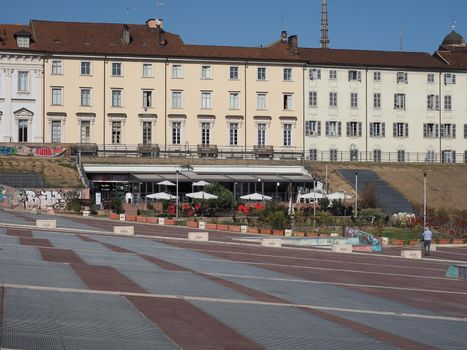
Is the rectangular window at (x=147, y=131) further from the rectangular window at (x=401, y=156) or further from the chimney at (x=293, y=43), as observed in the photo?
the rectangular window at (x=401, y=156)

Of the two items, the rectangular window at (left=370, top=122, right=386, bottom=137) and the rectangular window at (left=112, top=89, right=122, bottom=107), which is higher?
the rectangular window at (left=112, top=89, right=122, bottom=107)

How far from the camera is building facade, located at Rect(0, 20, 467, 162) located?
96312 millimetres

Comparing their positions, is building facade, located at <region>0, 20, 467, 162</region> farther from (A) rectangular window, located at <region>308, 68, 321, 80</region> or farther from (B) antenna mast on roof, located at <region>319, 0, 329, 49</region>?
(B) antenna mast on roof, located at <region>319, 0, 329, 49</region>

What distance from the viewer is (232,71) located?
10200cm

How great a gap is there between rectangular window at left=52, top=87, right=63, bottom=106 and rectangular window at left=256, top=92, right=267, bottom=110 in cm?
2195

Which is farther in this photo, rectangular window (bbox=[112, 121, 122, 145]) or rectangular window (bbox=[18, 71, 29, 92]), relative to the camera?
rectangular window (bbox=[112, 121, 122, 145])

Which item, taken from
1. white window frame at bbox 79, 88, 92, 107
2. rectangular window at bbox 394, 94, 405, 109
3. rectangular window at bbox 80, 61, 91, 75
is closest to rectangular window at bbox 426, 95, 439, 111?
rectangular window at bbox 394, 94, 405, 109

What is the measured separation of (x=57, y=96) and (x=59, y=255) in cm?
6331

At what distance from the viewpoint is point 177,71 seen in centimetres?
10056

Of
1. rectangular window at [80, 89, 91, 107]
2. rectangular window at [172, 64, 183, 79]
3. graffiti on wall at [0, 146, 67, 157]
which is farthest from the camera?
rectangular window at [172, 64, 183, 79]

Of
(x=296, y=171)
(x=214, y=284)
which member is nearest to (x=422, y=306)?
(x=214, y=284)

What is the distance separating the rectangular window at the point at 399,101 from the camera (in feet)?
348

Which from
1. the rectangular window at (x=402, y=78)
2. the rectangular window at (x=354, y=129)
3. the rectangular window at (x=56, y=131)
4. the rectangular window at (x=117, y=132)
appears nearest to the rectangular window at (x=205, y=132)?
the rectangular window at (x=117, y=132)

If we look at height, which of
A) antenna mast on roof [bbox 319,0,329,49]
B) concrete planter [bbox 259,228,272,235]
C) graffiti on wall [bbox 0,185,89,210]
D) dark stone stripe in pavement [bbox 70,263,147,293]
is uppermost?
antenna mast on roof [bbox 319,0,329,49]
